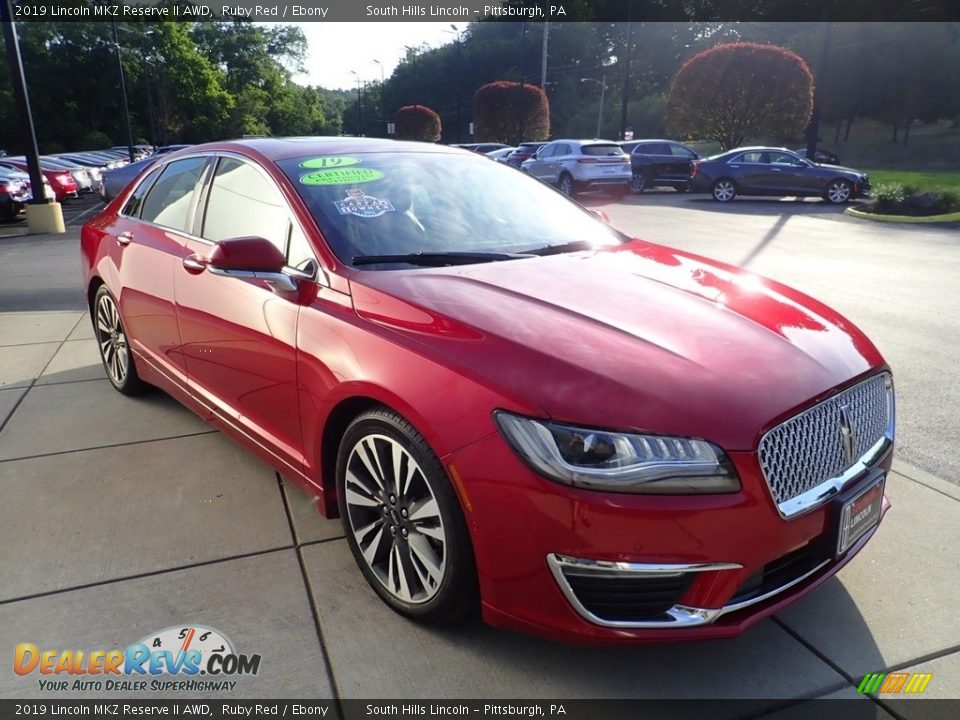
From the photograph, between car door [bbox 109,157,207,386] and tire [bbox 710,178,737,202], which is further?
tire [bbox 710,178,737,202]

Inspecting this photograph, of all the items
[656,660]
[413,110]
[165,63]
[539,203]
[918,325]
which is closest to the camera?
[656,660]

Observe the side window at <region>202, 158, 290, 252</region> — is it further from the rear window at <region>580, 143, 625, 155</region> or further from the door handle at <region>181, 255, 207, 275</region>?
the rear window at <region>580, 143, 625, 155</region>

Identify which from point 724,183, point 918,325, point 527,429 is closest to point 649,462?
point 527,429

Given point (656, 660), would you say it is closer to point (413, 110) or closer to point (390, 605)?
point (390, 605)

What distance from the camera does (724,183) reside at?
64.2ft

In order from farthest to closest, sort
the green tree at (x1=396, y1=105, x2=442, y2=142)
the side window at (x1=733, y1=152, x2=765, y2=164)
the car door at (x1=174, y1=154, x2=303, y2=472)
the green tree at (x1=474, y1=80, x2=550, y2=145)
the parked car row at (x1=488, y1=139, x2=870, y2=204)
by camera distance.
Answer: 1. the green tree at (x1=396, y1=105, x2=442, y2=142)
2. the green tree at (x1=474, y1=80, x2=550, y2=145)
3. the side window at (x1=733, y1=152, x2=765, y2=164)
4. the parked car row at (x1=488, y1=139, x2=870, y2=204)
5. the car door at (x1=174, y1=154, x2=303, y2=472)

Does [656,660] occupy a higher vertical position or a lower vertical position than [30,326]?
higher

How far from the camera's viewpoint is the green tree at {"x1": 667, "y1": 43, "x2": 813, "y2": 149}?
25594 mm

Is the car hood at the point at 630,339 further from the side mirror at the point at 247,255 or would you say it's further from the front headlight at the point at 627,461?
the side mirror at the point at 247,255

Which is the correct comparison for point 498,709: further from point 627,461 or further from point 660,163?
point 660,163

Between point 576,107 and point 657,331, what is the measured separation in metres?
77.6

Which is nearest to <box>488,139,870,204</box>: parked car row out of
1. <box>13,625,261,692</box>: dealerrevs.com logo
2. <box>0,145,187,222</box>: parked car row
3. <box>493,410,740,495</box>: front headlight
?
<box>0,145,187,222</box>: parked car row

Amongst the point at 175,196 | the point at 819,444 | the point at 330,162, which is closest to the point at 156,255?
the point at 175,196

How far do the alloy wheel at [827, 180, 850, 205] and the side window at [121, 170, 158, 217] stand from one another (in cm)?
1777
